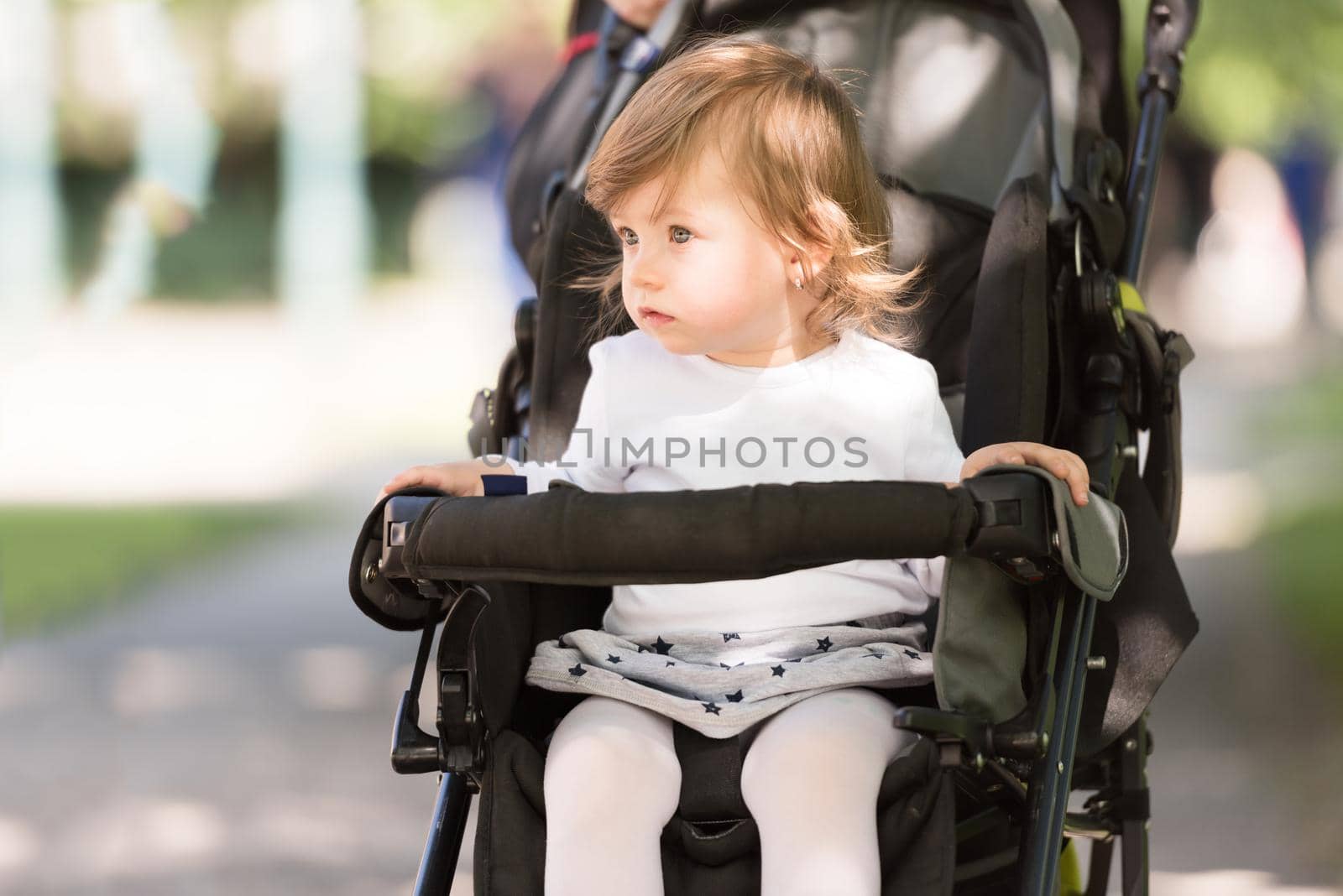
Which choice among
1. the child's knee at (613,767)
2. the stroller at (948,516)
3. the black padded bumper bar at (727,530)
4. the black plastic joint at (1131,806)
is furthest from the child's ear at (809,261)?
the black plastic joint at (1131,806)

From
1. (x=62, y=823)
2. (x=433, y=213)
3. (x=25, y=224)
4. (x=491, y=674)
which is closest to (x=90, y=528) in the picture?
(x=62, y=823)

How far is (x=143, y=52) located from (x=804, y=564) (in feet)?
36.9

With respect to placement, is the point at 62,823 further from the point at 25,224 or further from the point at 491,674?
the point at 25,224

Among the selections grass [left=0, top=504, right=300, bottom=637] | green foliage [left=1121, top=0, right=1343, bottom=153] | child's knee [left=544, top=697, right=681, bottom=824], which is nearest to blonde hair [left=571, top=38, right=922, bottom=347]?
child's knee [left=544, top=697, right=681, bottom=824]

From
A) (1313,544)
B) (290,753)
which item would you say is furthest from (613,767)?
(1313,544)

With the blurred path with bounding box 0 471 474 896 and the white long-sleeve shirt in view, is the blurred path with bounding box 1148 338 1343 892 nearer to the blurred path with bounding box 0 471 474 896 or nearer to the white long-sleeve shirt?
Answer: the white long-sleeve shirt

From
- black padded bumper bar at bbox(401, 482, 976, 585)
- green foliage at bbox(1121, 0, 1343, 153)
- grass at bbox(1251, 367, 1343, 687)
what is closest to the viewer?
black padded bumper bar at bbox(401, 482, 976, 585)

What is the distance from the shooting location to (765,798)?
1.54 meters

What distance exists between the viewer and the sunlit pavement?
2887 millimetres

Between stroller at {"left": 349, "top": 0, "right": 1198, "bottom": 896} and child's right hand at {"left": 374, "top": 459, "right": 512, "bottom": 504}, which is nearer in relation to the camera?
stroller at {"left": 349, "top": 0, "right": 1198, "bottom": 896}

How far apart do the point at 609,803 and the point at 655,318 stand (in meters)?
0.59

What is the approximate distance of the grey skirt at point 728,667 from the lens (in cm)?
162

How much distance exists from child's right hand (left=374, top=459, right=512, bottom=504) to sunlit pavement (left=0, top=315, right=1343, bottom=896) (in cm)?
129

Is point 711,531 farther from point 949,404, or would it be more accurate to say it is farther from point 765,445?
point 949,404
